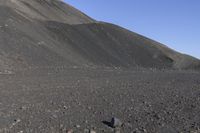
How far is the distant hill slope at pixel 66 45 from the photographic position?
3678cm

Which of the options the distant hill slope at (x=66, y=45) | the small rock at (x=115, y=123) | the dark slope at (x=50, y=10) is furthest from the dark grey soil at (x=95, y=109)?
the dark slope at (x=50, y=10)

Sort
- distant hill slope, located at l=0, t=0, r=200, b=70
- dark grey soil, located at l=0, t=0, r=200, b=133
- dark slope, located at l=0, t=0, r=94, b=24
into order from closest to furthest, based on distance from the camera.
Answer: dark grey soil, located at l=0, t=0, r=200, b=133 < distant hill slope, located at l=0, t=0, r=200, b=70 < dark slope, located at l=0, t=0, r=94, b=24

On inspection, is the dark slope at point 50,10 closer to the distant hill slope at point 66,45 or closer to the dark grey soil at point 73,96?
the distant hill slope at point 66,45

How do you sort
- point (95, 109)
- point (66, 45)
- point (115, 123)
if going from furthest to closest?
point (66, 45)
point (95, 109)
point (115, 123)

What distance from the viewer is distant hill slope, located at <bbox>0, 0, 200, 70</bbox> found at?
121 ft

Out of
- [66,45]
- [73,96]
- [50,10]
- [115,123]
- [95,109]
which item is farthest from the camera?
[50,10]

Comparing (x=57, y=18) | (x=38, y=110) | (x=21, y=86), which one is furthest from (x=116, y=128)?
(x=57, y=18)

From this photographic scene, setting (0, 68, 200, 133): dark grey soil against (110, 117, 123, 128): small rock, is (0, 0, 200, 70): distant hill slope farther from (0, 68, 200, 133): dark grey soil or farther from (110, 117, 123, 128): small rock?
(110, 117, 123, 128): small rock

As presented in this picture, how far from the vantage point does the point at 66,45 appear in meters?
47.4

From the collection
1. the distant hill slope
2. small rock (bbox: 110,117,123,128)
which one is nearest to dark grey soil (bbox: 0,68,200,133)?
small rock (bbox: 110,117,123,128)

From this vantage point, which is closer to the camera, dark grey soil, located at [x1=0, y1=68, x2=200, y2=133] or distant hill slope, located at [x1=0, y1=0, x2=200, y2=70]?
dark grey soil, located at [x1=0, y1=68, x2=200, y2=133]

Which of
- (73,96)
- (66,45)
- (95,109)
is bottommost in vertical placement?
(73,96)

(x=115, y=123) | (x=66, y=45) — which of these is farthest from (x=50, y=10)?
(x=115, y=123)

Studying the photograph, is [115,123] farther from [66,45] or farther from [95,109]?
[66,45]
